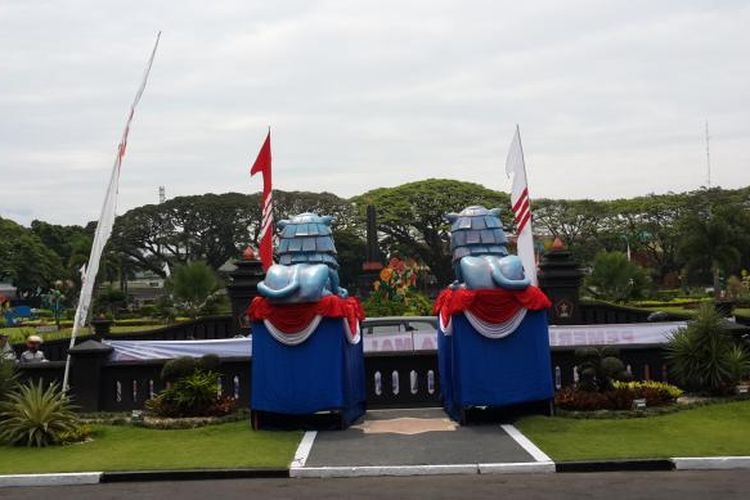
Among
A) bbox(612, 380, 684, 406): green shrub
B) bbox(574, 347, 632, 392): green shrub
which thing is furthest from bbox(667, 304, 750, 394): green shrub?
bbox(574, 347, 632, 392): green shrub

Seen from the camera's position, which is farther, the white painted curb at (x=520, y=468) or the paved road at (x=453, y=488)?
the white painted curb at (x=520, y=468)

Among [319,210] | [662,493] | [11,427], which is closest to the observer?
[662,493]

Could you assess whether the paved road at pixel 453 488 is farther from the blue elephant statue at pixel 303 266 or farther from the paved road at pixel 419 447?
the blue elephant statue at pixel 303 266

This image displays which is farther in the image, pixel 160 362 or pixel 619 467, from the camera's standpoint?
pixel 160 362

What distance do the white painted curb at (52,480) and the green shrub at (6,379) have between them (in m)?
2.71

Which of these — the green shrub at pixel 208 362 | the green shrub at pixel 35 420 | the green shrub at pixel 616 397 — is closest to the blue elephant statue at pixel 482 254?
the green shrub at pixel 616 397

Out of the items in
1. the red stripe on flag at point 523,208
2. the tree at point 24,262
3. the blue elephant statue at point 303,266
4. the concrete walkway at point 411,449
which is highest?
the tree at point 24,262

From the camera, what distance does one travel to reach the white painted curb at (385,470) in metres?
8.56

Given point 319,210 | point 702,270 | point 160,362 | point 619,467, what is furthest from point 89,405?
point 319,210

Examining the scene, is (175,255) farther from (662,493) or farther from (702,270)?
(662,493)

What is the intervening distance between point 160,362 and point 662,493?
768 cm

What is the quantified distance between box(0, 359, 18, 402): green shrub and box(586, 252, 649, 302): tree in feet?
103

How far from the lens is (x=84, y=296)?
1250 centimetres

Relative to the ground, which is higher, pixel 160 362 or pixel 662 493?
pixel 160 362
